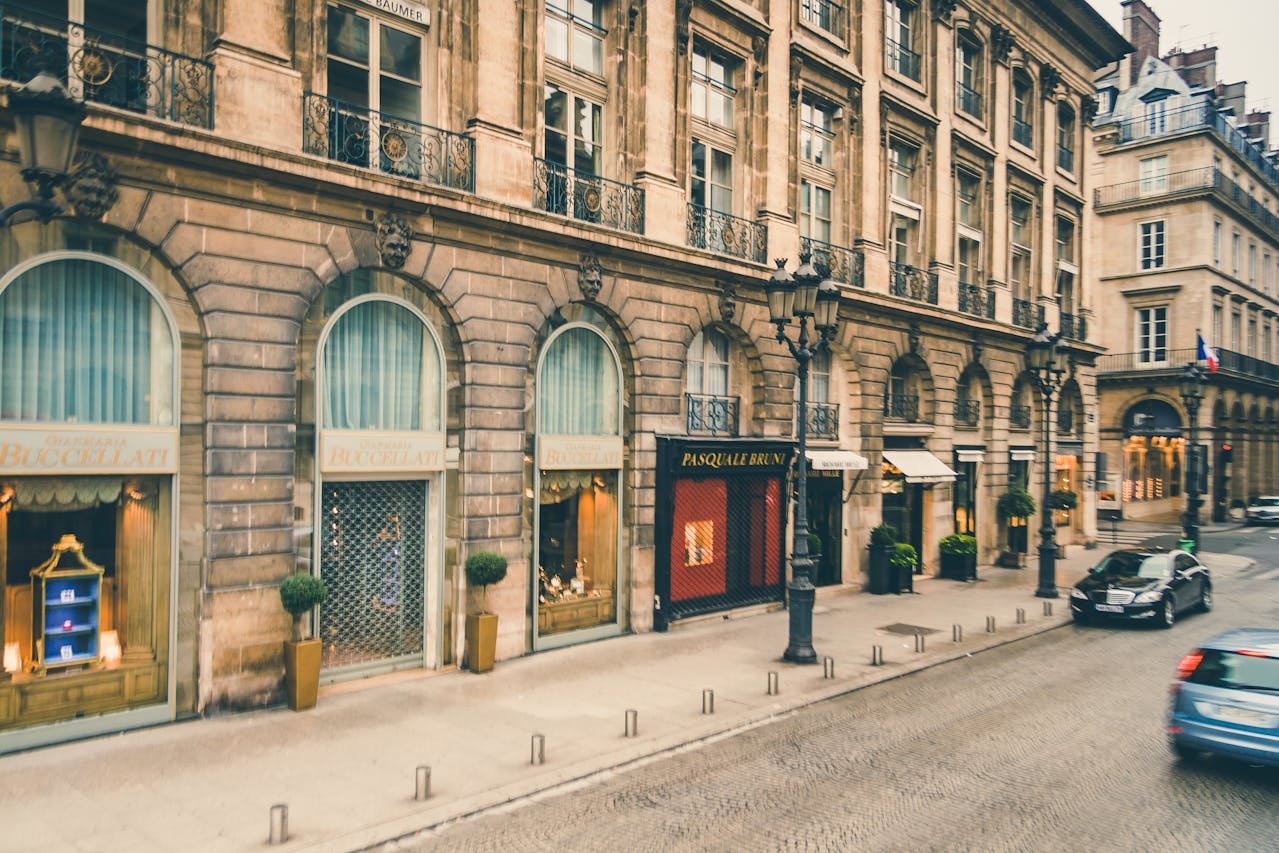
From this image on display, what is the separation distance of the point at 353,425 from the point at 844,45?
16.5 meters

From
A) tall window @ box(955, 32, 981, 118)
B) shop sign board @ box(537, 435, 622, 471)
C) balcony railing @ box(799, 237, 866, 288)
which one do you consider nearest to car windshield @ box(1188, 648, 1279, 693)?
shop sign board @ box(537, 435, 622, 471)

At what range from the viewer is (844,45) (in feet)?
75.0

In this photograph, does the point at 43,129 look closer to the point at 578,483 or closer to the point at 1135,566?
the point at 578,483

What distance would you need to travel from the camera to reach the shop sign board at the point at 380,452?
12.8 metres

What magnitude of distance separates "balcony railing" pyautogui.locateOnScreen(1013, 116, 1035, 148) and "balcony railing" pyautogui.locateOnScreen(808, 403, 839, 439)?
14.5 meters

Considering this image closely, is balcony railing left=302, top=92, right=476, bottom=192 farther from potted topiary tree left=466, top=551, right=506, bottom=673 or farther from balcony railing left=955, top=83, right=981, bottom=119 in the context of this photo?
balcony railing left=955, top=83, right=981, bottom=119

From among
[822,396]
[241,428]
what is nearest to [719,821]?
[241,428]

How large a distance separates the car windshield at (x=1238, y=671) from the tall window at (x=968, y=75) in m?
21.8

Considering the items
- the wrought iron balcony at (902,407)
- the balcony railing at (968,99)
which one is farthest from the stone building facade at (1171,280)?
the wrought iron balcony at (902,407)

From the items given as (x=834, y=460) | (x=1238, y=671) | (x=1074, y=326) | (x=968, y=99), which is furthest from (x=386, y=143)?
(x=1074, y=326)

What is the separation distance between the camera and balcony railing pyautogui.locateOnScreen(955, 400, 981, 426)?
1081 inches

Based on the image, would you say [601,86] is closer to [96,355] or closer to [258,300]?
[258,300]

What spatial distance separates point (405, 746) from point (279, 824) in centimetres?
263

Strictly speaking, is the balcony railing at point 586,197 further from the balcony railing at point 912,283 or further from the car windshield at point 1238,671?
the car windshield at point 1238,671
